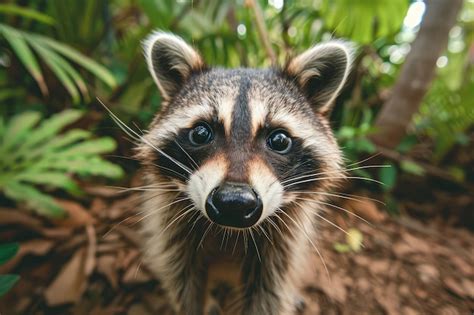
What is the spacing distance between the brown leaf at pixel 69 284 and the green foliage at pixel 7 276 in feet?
2.30

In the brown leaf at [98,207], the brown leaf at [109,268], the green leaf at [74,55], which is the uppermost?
the green leaf at [74,55]

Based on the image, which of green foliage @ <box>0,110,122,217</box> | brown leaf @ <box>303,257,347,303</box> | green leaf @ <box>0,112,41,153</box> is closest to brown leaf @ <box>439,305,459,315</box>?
brown leaf @ <box>303,257,347,303</box>

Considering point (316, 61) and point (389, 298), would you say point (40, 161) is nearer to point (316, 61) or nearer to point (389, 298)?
point (316, 61)

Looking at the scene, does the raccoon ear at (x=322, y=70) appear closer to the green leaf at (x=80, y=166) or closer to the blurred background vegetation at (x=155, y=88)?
the blurred background vegetation at (x=155, y=88)

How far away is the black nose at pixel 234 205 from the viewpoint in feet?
3.92

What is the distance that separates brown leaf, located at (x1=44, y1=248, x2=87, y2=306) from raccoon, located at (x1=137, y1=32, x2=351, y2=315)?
391mm

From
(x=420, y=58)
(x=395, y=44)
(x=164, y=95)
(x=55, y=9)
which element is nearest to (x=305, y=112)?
(x=164, y=95)

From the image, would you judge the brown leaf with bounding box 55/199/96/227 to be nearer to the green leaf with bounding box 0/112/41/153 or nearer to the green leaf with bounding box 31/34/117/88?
the green leaf with bounding box 0/112/41/153

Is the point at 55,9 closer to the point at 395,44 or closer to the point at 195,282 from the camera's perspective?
the point at 195,282

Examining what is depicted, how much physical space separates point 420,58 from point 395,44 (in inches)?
30.4

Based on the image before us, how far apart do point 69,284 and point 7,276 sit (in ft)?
2.53

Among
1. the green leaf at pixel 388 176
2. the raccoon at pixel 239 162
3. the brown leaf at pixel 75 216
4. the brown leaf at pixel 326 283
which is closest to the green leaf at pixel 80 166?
the raccoon at pixel 239 162

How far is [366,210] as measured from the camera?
Result: 2.75 metres

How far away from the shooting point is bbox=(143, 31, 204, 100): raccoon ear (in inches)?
69.5
